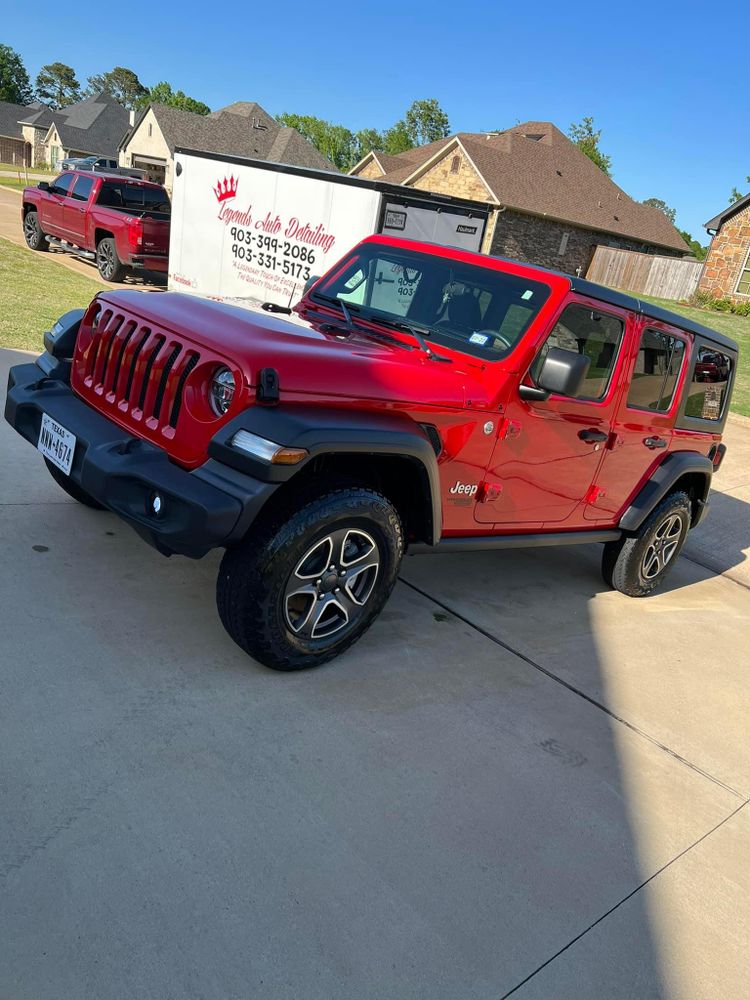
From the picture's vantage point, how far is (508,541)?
4.34 meters

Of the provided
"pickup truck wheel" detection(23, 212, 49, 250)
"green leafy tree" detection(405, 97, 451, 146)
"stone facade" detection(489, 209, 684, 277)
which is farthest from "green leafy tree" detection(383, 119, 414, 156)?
"pickup truck wheel" detection(23, 212, 49, 250)

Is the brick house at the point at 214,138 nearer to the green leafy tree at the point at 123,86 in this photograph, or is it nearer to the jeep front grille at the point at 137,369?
the jeep front grille at the point at 137,369

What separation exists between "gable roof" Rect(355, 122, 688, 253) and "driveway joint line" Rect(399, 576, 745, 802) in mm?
31792

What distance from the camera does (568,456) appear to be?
14.4 ft

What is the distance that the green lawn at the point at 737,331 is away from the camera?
14023 mm

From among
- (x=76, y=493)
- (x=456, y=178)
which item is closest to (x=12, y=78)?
(x=456, y=178)

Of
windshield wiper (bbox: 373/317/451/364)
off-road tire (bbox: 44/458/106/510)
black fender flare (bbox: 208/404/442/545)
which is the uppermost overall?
windshield wiper (bbox: 373/317/451/364)

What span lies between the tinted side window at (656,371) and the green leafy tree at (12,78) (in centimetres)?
12540

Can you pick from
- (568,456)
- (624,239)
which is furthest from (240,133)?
(568,456)

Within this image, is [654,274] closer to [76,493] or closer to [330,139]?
[76,493]

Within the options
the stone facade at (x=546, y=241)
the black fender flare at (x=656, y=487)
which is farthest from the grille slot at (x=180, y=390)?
the stone facade at (x=546, y=241)

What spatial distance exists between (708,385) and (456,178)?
32.8 metres

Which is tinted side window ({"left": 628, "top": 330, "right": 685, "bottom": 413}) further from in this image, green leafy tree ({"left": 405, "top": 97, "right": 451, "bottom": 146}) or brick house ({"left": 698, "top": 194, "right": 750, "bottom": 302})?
green leafy tree ({"left": 405, "top": 97, "right": 451, "bottom": 146})

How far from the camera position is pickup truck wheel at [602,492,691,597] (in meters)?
5.32
